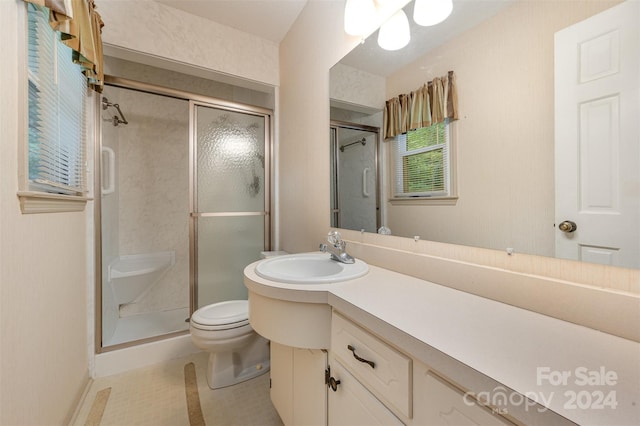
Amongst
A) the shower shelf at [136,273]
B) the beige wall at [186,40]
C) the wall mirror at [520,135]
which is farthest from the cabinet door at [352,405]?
the beige wall at [186,40]

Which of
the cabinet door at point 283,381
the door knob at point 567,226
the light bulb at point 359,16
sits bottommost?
the cabinet door at point 283,381

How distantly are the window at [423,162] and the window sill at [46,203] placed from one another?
1.40 metres

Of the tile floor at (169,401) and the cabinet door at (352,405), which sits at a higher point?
the cabinet door at (352,405)

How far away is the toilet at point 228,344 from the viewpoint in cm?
148

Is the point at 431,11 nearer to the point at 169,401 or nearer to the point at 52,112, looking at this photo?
the point at 52,112

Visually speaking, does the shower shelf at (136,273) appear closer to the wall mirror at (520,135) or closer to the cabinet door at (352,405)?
the cabinet door at (352,405)

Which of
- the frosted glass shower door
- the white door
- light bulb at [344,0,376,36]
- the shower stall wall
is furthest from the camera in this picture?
the shower stall wall

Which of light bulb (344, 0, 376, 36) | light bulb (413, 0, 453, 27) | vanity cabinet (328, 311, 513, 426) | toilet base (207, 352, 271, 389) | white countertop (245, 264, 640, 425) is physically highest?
light bulb (344, 0, 376, 36)

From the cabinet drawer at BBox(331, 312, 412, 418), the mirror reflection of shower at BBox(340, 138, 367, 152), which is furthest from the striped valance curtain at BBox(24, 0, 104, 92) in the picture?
the cabinet drawer at BBox(331, 312, 412, 418)

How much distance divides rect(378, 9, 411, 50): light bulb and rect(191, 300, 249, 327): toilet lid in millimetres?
1658

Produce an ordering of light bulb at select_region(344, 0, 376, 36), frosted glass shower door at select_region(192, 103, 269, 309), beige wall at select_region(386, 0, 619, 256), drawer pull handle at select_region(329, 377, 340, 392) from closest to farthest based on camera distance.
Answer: beige wall at select_region(386, 0, 619, 256) → drawer pull handle at select_region(329, 377, 340, 392) → light bulb at select_region(344, 0, 376, 36) → frosted glass shower door at select_region(192, 103, 269, 309)

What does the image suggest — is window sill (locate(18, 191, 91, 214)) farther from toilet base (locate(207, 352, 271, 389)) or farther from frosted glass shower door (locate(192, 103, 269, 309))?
toilet base (locate(207, 352, 271, 389))

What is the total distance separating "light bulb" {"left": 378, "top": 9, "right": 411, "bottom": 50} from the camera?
1078 millimetres

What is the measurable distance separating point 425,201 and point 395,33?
0.76 metres
